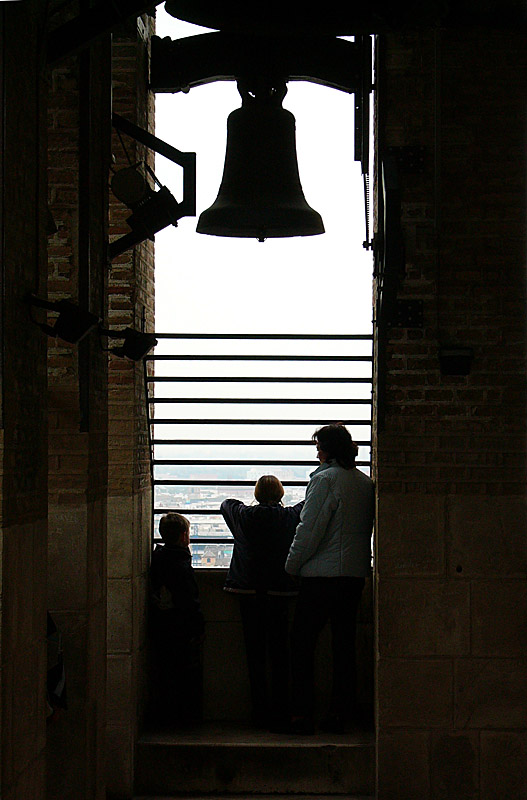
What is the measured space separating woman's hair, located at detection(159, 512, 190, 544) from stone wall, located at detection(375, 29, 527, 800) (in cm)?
157

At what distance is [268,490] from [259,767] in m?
1.67

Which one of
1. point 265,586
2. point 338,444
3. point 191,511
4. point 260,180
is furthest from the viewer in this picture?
point 191,511

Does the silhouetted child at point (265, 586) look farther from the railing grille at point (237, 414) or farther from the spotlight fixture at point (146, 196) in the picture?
the spotlight fixture at point (146, 196)

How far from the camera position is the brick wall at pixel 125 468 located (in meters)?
6.91

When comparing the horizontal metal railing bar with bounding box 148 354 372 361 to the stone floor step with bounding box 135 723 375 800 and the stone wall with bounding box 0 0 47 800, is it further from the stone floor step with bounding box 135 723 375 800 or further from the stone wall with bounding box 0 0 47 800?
the stone wall with bounding box 0 0 47 800

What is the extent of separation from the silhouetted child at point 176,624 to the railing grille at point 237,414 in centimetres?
34

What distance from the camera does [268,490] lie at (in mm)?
7395

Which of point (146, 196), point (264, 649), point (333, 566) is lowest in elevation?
point (264, 649)

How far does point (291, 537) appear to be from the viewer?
7355 mm

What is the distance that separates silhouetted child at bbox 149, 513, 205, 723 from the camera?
24.3 feet

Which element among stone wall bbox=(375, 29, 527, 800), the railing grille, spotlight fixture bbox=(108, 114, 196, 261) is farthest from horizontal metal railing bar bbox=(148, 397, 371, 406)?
spotlight fixture bbox=(108, 114, 196, 261)

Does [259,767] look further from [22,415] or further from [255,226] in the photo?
[22,415]

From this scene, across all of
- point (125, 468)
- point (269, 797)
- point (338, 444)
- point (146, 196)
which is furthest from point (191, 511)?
point (146, 196)

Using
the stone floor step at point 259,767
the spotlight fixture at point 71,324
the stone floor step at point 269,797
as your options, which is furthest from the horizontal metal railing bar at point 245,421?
the spotlight fixture at point 71,324
